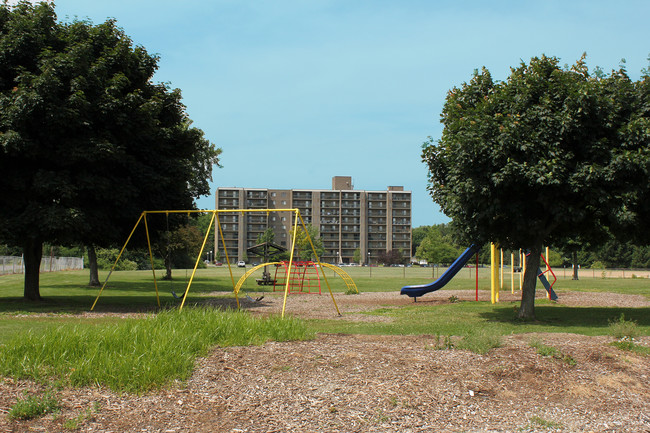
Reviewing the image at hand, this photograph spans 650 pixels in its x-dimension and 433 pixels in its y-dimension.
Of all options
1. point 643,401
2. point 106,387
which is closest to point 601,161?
point 643,401

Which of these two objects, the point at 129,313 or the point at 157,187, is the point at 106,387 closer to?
the point at 129,313

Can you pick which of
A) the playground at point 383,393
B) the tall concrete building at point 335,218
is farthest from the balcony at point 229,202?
the playground at point 383,393

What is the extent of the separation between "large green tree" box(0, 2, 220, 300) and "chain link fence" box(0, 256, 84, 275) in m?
32.9

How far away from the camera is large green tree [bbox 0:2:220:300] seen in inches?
742

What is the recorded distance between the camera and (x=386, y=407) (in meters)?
7.36

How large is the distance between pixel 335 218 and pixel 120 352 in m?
155

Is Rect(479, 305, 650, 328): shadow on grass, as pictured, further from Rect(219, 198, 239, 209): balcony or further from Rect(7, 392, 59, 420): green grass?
Rect(219, 198, 239, 209): balcony

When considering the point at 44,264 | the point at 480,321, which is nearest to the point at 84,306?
the point at 480,321

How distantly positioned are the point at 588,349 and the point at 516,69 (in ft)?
29.6

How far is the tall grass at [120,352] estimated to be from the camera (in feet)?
25.4

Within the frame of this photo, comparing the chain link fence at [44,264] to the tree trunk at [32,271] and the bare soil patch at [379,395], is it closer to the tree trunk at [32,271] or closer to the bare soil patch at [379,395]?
the tree trunk at [32,271]

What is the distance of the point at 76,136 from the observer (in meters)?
19.9

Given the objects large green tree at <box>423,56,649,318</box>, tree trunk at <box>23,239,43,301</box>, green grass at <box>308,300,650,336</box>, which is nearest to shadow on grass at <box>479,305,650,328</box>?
green grass at <box>308,300,650,336</box>

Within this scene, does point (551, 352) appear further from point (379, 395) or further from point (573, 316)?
point (573, 316)
